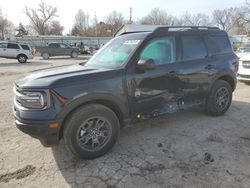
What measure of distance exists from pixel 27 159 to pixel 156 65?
2568 mm

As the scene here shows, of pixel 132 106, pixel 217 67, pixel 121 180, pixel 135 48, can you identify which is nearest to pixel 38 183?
pixel 121 180

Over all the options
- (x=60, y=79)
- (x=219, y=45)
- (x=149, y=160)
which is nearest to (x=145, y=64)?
(x=60, y=79)

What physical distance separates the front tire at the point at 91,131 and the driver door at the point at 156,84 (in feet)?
1.54

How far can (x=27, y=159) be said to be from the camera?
12.1ft

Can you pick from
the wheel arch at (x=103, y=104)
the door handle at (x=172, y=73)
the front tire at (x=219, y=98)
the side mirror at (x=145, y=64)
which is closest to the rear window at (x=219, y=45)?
the front tire at (x=219, y=98)

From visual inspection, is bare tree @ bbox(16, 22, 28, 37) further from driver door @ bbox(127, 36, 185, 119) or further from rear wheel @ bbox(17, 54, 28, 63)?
driver door @ bbox(127, 36, 185, 119)

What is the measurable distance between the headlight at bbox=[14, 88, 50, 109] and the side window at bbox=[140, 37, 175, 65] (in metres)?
1.67

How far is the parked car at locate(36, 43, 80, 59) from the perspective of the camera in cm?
2756

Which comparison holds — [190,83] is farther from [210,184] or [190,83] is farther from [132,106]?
[210,184]

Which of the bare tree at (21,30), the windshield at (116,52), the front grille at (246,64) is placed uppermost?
the bare tree at (21,30)

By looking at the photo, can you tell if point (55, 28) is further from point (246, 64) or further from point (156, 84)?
point (156, 84)

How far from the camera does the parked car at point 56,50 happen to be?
27.6 m

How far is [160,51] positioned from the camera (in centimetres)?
423

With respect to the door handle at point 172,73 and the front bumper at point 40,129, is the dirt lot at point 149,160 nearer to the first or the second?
the front bumper at point 40,129
